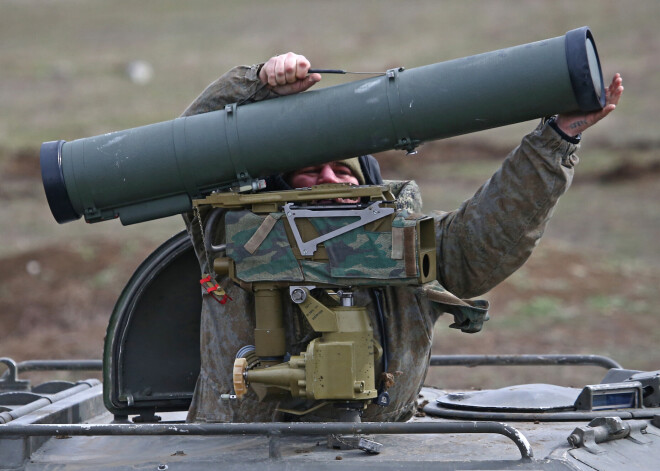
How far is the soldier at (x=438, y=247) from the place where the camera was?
14.9ft

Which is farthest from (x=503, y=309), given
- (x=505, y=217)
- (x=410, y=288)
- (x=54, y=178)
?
(x=54, y=178)

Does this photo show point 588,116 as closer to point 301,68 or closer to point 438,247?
point 438,247

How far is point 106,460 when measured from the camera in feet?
14.6

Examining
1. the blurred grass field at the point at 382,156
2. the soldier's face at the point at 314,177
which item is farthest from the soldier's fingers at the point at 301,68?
the blurred grass field at the point at 382,156

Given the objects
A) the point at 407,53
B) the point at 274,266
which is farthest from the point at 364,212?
the point at 407,53

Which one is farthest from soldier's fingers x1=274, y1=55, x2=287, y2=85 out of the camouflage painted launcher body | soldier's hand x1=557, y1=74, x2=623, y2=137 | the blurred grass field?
the blurred grass field

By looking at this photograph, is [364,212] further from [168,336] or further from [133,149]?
[168,336]

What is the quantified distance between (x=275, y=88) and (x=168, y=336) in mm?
1500

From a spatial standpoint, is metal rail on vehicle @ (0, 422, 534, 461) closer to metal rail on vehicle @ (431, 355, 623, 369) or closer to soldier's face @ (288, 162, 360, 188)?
soldier's face @ (288, 162, 360, 188)

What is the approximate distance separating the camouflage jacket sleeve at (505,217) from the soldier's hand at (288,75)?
2.96 ft

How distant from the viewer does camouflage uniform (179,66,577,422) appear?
4.62 meters

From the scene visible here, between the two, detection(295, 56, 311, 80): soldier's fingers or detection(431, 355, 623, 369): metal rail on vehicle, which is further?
detection(431, 355, 623, 369): metal rail on vehicle

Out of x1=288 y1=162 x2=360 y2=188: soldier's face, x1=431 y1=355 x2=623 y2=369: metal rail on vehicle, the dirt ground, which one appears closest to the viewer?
x1=288 y1=162 x2=360 y2=188: soldier's face

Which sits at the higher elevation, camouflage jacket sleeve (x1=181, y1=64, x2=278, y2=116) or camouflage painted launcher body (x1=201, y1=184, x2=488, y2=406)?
camouflage jacket sleeve (x1=181, y1=64, x2=278, y2=116)
